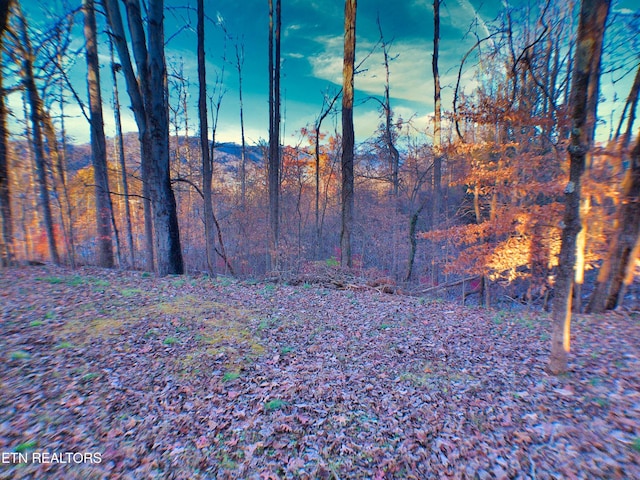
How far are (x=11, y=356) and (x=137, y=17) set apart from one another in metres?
9.02

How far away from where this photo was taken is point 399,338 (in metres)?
5.23

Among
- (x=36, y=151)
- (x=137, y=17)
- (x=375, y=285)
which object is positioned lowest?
(x=375, y=285)

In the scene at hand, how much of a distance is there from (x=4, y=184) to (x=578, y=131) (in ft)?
40.1

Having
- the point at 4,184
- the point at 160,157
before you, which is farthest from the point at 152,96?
the point at 4,184

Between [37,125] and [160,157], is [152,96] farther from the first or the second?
[37,125]

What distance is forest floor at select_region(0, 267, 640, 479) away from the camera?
2422mm

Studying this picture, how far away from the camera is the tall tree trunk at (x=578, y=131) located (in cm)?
303

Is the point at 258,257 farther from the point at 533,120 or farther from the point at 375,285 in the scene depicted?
the point at 533,120

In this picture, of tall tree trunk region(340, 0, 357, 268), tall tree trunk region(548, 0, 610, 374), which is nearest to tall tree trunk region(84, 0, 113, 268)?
tall tree trunk region(340, 0, 357, 268)

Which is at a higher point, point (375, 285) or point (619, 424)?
point (619, 424)

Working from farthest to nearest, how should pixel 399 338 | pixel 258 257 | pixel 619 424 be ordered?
pixel 258 257
pixel 399 338
pixel 619 424

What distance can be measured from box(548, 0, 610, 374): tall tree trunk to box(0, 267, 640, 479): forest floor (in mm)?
1285

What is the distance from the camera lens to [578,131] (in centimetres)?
313

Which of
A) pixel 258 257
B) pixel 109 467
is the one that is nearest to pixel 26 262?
pixel 109 467
